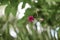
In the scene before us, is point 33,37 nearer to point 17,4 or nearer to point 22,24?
point 22,24

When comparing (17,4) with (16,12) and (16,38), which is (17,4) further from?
(16,38)

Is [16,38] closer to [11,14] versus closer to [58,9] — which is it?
[11,14]

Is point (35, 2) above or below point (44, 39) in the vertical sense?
above

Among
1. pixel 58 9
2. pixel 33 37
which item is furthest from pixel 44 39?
pixel 58 9

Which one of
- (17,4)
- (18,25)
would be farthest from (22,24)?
(17,4)

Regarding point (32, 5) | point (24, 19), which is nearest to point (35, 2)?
point (32, 5)

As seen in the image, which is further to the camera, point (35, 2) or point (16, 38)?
point (35, 2)

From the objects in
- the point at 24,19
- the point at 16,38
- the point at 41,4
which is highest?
the point at 41,4
